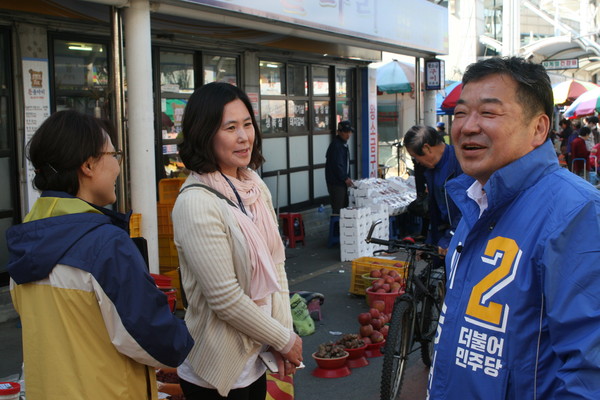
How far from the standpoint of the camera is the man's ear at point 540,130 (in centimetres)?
193

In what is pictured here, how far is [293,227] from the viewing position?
10.7 metres

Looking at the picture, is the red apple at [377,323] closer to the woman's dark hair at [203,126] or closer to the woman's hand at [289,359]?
the woman's hand at [289,359]

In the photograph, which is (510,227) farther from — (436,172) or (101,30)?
(101,30)

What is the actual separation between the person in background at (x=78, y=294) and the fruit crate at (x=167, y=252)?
5.28m

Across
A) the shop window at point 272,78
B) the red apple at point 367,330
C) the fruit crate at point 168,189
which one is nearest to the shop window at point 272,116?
the shop window at point 272,78

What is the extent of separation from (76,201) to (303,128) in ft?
34.9

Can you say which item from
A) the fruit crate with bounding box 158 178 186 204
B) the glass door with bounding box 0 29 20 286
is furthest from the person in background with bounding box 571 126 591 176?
the glass door with bounding box 0 29 20 286

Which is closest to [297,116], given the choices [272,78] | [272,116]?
[272,116]

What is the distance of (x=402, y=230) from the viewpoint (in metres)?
11.4

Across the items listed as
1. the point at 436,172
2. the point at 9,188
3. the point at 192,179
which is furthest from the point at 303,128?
the point at 192,179

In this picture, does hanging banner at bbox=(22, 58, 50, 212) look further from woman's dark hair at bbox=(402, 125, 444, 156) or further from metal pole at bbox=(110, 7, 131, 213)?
woman's dark hair at bbox=(402, 125, 444, 156)

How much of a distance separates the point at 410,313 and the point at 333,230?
5.81 m

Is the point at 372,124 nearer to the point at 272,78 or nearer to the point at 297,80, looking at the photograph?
the point at 297,80

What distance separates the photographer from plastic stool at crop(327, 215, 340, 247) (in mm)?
10586
